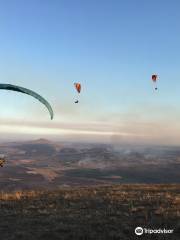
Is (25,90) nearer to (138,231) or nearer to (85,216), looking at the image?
(138,231)

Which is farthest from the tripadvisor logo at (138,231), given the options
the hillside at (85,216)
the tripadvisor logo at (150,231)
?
the hillside at (85,216)

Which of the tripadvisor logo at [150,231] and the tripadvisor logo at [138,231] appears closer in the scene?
the tripadvisor logo at [138,231]

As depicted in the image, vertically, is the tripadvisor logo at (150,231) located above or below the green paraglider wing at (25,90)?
below

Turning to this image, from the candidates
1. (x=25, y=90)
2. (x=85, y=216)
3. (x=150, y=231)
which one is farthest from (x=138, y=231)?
(x=25, y=90)

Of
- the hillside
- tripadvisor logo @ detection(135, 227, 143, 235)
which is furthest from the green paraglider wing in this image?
tripadvisor logo @ detection(135, 227, 143, 235)

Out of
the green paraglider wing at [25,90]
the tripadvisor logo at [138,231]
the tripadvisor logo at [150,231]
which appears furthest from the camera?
the tripadvisor logo at [150,231]

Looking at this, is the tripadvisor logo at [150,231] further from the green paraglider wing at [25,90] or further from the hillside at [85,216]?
the green paraglider wing at [25,90]

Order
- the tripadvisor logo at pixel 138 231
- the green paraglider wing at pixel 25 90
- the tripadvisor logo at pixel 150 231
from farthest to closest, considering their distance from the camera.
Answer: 1. the tripadvisor logo at pixel 150 231
2. the tripadvisor logo at pixel 138 231
3. the green paraglider wing at pixel 25 90

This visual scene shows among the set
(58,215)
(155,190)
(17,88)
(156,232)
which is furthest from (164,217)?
(17,88)
